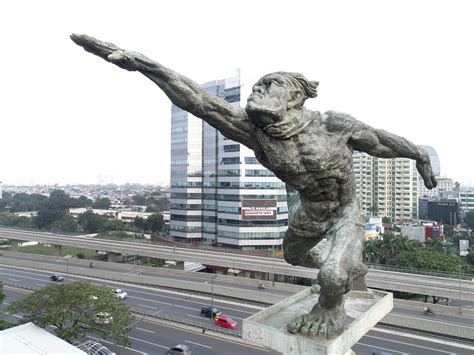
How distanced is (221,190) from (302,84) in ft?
131

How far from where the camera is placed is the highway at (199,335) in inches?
696

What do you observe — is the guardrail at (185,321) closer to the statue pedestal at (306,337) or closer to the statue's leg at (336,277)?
the statue pedestal at (306,337)

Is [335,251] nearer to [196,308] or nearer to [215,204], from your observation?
[196,308]

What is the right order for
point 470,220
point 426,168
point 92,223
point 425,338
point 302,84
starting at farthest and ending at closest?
1. point 470,220
2. point 92,223
3. point 425,338
4. point 426,168
5. point 302,84

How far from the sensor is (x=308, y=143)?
15.7ft

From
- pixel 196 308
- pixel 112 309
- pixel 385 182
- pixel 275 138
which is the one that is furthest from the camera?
pixel 385 182

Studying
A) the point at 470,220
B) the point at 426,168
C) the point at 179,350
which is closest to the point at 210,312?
the point at 179,350

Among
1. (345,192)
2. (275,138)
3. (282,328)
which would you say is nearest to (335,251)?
(345,192)

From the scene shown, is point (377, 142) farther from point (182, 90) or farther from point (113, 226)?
point (113, 226)

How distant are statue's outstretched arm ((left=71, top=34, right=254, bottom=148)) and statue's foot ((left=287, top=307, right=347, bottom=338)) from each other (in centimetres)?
227

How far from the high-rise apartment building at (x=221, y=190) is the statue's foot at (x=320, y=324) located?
37.0m

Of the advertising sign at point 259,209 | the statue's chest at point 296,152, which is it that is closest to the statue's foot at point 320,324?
the statue's chest at point 296,152

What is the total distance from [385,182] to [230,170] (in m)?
42.9

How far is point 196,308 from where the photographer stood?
937 inches
